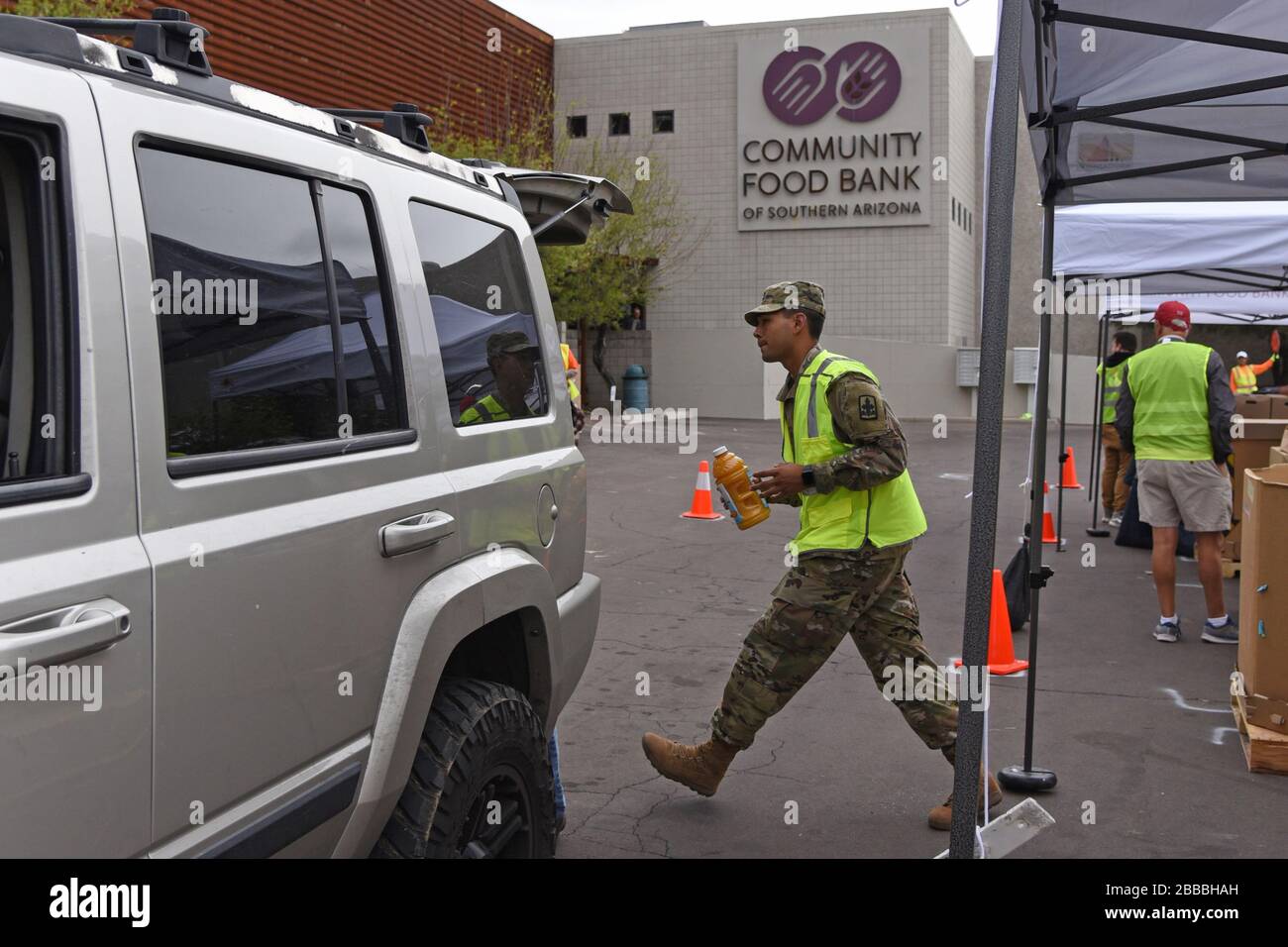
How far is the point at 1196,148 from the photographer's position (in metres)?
6.38

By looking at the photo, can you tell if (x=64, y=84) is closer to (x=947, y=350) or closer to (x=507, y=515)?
(x=507, y=515)

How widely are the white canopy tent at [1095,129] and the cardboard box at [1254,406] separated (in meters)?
4.49

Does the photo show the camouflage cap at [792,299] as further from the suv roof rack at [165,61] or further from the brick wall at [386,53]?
the brick wall at [386,53]

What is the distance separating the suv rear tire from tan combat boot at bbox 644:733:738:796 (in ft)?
4.47

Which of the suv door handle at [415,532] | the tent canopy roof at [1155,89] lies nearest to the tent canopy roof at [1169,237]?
the tent canopy roof at [1155,89]

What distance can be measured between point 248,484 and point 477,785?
1101 millimetres

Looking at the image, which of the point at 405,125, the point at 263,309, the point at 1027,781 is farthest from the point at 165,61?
the point at 1027,781

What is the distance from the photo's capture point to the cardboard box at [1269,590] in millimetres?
5496

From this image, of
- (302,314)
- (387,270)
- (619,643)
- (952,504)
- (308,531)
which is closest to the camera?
(308,531)

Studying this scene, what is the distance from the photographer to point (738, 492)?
15.7 feet

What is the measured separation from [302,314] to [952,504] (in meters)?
13.3

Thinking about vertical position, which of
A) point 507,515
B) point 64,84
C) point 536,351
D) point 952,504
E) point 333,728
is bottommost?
point 952,504

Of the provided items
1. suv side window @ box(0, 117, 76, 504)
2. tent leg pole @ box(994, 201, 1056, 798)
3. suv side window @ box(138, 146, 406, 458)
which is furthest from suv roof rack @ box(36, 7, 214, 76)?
tent leg pole @ box(994, 201, 1056, 798)
